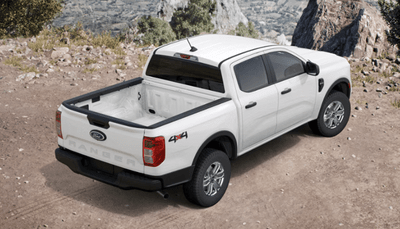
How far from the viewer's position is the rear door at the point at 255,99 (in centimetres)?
551

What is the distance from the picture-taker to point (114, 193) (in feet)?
18.7

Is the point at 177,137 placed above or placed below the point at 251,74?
below

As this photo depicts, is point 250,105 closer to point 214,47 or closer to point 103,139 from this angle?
point 214,47

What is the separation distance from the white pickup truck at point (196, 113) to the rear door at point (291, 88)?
15 millimetres

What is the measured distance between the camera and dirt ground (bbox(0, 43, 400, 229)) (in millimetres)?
5090

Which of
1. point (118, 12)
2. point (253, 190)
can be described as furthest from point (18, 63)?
point (118, 12)

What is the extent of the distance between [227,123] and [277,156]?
5.98 feet

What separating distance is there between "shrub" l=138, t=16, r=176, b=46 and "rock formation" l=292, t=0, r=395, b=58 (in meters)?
12.4

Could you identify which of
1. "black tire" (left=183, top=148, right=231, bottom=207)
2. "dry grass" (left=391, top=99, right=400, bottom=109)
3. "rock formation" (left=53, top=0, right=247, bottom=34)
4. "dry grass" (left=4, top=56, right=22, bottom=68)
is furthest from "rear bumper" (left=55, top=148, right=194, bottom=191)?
"rock formation" (left=53, top=0, right=247, bottom=34)

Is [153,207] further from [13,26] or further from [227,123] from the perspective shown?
[13,26]

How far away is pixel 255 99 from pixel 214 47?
100cm

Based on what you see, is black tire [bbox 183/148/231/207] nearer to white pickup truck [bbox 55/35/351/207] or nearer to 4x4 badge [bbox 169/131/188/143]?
white pickup truck [bbox 55/35/351/207]

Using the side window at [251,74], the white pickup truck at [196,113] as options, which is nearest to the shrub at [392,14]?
the white pickup truck at [196,113]

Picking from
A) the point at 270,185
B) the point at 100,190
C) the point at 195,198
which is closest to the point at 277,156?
the point at 270,185
